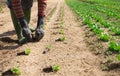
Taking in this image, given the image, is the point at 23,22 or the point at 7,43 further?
the point at 7,43

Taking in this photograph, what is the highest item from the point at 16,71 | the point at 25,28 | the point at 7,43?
the point at 25,28

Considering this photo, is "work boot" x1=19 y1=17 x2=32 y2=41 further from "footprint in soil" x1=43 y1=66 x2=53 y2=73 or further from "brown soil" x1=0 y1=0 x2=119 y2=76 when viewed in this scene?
"footprint in soil" x1=43 y1=66 x2=53 y2=73

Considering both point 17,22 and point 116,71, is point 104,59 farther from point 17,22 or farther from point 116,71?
point 17,22

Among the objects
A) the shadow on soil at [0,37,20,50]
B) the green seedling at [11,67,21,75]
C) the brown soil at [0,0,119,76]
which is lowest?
the shadow on soil at [0,37,20,50]

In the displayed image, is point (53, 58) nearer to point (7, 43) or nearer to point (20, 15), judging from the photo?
point (20, 15)

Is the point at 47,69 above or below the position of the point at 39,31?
below

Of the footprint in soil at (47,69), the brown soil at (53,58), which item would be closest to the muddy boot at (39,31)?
the brown soil at (53,58)

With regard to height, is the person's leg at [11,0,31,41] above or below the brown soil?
above

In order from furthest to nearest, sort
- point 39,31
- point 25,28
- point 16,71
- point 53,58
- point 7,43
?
point 7,43, point 39,31, point 25,28, point 53,58, point 16,71

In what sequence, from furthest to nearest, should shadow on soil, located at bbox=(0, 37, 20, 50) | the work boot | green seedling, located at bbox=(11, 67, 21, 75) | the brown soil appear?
shadow on soil, located at bbox=(0, 37, 20, 50)
the work boot
the brown soil
green seedling, located at bbox=(11, 67, 21, 75)

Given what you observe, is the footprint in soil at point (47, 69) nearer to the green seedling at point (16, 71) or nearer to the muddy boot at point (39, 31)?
the green seedling at point (16, 71)

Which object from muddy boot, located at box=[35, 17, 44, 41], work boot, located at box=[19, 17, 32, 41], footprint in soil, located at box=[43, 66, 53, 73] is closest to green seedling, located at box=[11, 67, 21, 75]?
footprint in soil, located at box=[43, 66, 53, 73]

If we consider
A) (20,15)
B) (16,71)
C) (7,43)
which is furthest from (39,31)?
(16,71)

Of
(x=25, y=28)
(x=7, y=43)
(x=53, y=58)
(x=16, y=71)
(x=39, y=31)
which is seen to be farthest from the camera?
(x=7, y=43)
